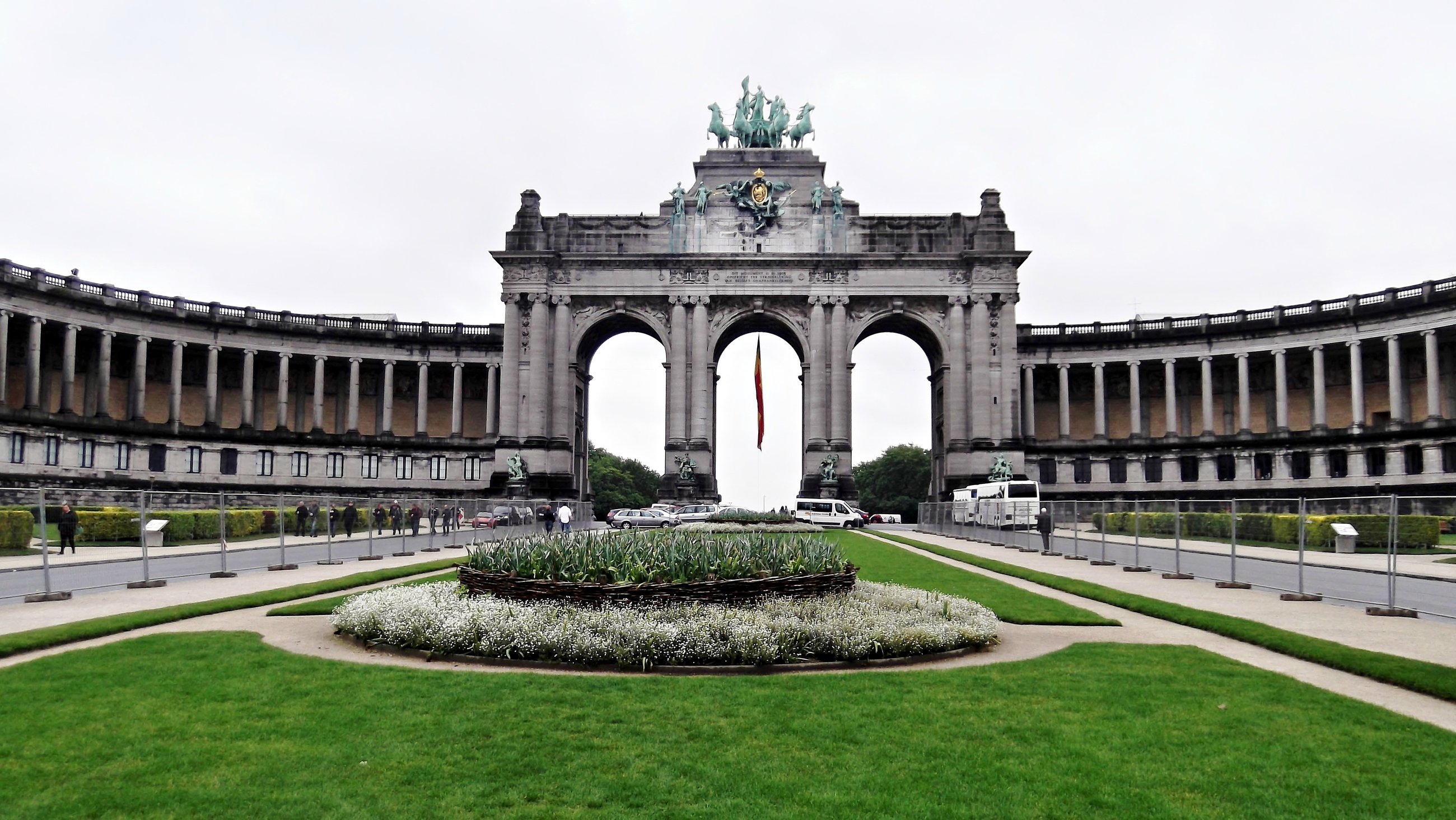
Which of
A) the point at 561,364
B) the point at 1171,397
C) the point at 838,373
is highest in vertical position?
the point at 561,364

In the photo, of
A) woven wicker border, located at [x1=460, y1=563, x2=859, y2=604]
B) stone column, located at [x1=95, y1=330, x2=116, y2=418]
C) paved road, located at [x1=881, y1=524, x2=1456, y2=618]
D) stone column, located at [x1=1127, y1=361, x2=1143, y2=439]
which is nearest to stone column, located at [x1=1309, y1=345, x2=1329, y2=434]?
stone column, located at [x1=1127, y1=361, x2=1143, y2=439]

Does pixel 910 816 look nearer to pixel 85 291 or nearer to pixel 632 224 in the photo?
pixel 632 224

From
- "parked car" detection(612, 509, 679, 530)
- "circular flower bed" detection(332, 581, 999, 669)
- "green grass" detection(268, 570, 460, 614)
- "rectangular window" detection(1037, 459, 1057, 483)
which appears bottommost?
"parked car" detection(612, 509, 679, 530)

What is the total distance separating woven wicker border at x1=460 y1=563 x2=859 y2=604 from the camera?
14.6 metres

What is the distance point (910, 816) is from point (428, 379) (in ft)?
294

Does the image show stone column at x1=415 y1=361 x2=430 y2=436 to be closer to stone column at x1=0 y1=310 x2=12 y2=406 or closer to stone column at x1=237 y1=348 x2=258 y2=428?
stone column at x1=237 y1=348 x2=258 y2=428

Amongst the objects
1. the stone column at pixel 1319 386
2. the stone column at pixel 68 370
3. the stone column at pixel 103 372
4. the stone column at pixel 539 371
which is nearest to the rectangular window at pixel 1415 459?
the stone column at pixel 1319 386

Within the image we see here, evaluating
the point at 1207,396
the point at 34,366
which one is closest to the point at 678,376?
the point at 1207,396

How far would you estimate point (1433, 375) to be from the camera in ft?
223

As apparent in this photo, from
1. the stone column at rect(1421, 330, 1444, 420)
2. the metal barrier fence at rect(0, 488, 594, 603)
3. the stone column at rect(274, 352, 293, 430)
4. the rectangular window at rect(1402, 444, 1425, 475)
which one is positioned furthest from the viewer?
the stone column at rect(274, 352, 293, 430)

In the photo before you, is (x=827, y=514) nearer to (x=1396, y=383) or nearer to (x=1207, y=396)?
(x=1207, y=396)

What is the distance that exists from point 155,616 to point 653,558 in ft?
30.2

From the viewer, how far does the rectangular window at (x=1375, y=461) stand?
2781 inches

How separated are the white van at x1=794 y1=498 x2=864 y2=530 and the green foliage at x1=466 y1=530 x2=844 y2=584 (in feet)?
150
